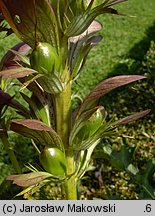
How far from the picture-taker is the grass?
8.06 feet

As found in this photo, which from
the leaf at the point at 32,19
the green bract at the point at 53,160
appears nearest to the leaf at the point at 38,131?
the green bract at the point at 53,160

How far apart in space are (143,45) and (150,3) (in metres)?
2.11

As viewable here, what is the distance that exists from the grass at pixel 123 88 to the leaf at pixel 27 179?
26cm

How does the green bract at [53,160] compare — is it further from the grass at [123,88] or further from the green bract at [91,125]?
the grass at [123,88]

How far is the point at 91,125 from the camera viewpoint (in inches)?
41.6

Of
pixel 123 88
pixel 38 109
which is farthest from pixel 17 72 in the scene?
pixel 123 88

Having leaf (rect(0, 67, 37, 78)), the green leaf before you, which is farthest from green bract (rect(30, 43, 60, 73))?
the green leaf

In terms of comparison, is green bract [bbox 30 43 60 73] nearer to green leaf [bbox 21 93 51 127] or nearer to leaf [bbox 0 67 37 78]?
leaf [bbox 0 67 37 78]

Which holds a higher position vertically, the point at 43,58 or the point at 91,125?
the point at 43,58

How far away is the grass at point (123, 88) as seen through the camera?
2.46 meters

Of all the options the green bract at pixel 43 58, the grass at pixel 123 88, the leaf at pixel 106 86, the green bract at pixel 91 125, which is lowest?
the grass at pixel 123 88

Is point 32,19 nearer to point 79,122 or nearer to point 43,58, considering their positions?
point 43,58

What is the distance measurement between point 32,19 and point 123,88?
2.84 m

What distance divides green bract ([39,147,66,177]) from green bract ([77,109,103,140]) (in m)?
0.07
